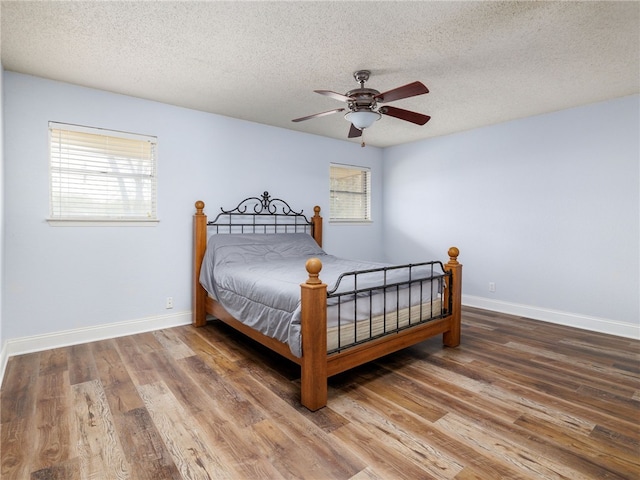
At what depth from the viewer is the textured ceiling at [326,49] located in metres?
2.15

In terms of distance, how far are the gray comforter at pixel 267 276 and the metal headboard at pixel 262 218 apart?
0.26 m

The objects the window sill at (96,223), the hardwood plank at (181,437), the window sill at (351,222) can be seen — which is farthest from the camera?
the window sill at (351,222)

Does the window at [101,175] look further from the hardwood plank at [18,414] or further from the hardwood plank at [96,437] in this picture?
the hardwood plank at [96,437]

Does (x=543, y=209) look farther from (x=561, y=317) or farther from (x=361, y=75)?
(x=361, y=75)

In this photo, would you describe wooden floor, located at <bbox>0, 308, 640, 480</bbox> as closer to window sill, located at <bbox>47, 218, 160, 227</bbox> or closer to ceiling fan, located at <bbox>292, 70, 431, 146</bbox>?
window sill, located at <bbox>47, 218, 160, 227</bbox>

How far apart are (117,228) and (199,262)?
0.91 meters

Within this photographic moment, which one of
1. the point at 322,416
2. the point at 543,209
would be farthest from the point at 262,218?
the point at 543,209

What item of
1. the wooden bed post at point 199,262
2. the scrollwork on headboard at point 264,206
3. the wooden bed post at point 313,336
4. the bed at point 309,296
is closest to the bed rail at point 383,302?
the bed at point 309,296

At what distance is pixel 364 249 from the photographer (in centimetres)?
591

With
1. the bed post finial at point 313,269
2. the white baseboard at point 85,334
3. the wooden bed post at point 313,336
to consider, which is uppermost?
the bed post finial at point 313,269

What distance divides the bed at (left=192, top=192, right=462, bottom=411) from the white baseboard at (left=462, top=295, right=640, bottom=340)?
5.39 ft

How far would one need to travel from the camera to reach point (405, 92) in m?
2.43

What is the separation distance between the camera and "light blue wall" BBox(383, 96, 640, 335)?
368 centimetres

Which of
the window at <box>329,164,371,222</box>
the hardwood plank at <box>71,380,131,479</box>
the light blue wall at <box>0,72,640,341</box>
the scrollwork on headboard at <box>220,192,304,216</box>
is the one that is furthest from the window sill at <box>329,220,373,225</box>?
the hardwood plank at <box>71,380,131,479</box>
